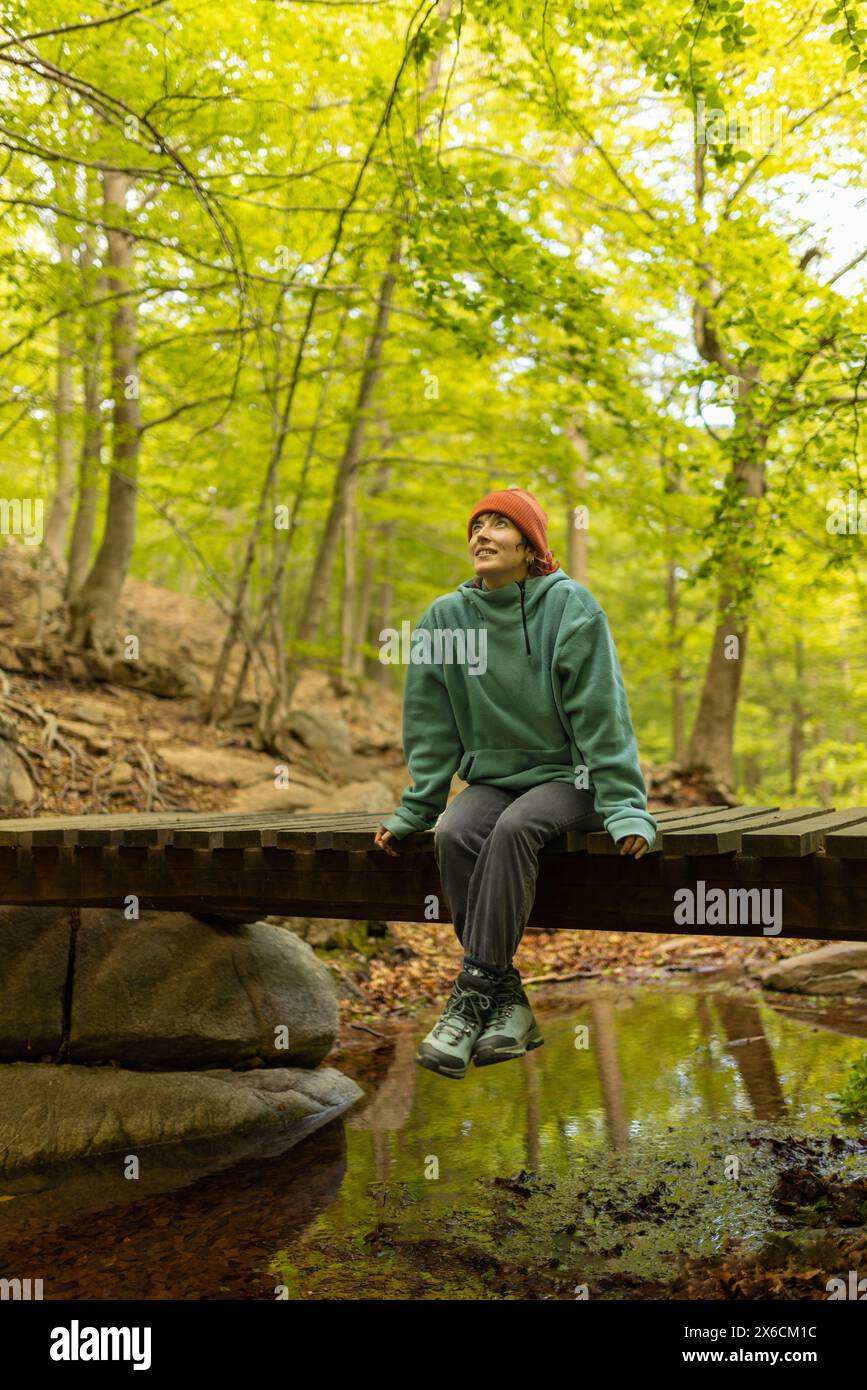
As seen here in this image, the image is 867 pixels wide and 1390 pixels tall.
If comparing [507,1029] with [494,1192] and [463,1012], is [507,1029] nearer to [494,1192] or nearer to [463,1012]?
[463,1012]

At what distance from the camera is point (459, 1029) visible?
11.1 feet

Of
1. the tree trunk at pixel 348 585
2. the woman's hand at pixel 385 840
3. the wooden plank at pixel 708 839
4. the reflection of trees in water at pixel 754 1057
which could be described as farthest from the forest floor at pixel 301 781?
the wooden plank at pixel 708 839

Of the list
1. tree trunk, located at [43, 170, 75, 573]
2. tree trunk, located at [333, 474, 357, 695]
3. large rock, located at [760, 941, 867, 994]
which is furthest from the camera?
tree trunk, located at [333, 474, 357, 695]

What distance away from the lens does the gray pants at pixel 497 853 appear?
11.5 feet

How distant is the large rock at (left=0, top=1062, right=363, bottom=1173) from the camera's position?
5.40 meters

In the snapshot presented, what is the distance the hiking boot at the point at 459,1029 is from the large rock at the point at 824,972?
5.62 meters

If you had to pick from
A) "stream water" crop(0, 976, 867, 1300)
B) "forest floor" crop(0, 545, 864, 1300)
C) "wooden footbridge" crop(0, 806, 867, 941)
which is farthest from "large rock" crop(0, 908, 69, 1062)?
"forest floor" crop(0, 545, 864, 1300)

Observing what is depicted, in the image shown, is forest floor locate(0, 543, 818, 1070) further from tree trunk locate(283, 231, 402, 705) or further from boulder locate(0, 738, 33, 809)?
tree trunk locate(283, 231, 402, 705)

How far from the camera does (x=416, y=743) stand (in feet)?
13.2

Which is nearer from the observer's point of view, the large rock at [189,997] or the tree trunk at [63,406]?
the large rock at [189,997]

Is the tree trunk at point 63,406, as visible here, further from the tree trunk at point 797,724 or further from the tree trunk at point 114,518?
the tree trunk at point 797,724
